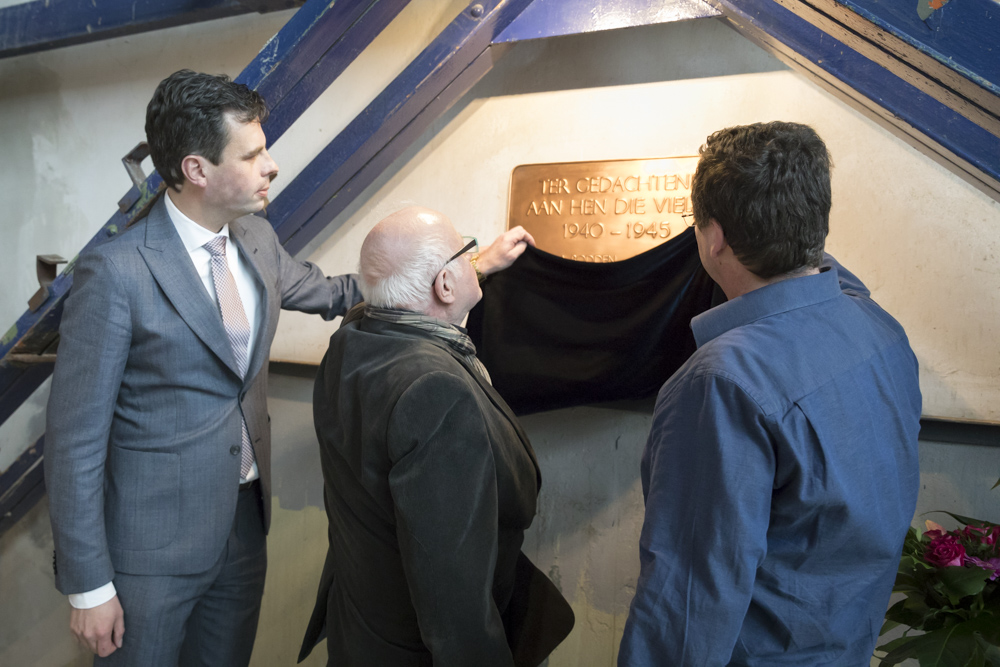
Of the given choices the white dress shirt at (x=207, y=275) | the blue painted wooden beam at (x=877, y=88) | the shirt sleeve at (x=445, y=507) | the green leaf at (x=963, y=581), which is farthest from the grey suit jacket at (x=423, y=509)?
the blue painted wooden beam at (x=877, y=88)

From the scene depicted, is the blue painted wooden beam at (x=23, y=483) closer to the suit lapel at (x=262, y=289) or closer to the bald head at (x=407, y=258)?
the suit lapel at (x=262, y=289)

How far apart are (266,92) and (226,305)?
2.16ft

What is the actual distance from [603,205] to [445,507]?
141cm

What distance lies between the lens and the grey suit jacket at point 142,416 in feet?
5.41


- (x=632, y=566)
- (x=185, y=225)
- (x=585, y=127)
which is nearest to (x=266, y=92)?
(x=185, y=225)

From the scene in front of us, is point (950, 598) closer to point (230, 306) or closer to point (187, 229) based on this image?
point (230, 306)

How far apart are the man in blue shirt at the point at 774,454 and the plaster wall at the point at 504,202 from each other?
1.06 metres

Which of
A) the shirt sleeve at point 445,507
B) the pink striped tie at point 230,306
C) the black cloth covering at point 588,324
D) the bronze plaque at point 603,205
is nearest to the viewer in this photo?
the shirt sleeve at point 445,507

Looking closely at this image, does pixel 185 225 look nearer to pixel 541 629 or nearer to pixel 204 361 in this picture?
pixel 204 361

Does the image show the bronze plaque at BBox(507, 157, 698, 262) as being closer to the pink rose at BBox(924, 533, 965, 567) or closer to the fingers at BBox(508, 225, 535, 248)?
the fingers at BBox(508, 225, 535, 248)

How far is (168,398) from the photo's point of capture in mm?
1760

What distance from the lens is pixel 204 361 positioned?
178cm

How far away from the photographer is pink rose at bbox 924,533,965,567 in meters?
1.66

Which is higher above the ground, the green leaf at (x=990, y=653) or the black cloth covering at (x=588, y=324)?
the black cloth covering at (x=588, y=324)
